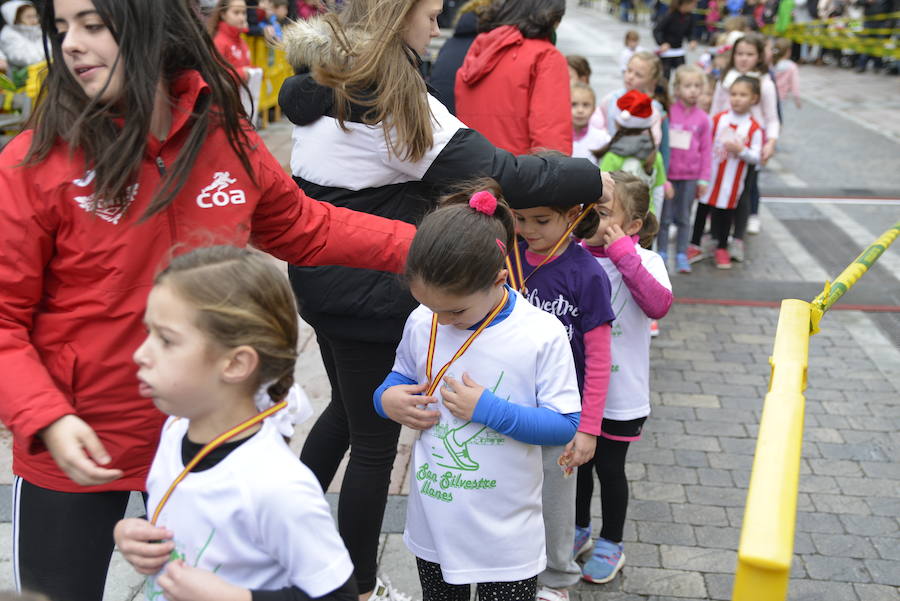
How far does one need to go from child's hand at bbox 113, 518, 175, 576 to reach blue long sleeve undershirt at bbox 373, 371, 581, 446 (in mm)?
837

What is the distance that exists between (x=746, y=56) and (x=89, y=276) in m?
7.00

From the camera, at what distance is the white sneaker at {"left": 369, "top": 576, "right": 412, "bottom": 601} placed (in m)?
3.00

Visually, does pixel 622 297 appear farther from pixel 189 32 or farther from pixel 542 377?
pixel 189 32

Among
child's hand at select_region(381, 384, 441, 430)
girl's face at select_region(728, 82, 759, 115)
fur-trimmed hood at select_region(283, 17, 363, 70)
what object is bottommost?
girl's face at select_region(728, 82, 759, 115)

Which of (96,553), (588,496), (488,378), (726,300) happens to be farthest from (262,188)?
(726,300)

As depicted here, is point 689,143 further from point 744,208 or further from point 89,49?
point 89,49

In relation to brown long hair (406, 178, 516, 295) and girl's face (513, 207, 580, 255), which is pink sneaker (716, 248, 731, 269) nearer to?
girl's face (513, 207, 580, 255)

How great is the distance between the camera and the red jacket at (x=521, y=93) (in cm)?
416

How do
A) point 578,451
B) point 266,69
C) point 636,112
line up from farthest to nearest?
point 266,69
point 636,112
point 578,451

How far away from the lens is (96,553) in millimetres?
2074

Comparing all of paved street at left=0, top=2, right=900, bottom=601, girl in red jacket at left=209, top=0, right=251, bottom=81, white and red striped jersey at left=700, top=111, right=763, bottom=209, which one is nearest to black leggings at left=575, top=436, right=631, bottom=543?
paved street at left=0, top=2, right=900, bottom=601

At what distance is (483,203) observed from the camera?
91.4 inches

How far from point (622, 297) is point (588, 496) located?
785 mm

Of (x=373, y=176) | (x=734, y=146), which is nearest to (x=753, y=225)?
(x=734, y=146)
